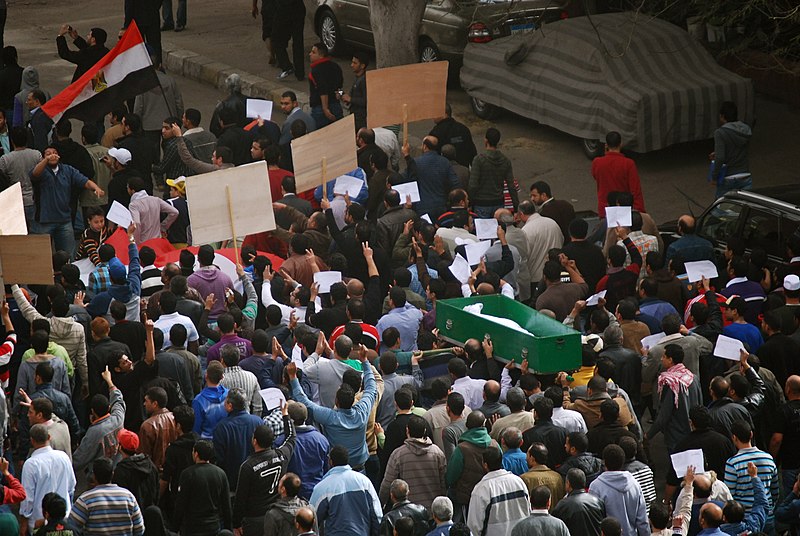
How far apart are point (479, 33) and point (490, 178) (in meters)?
5.55

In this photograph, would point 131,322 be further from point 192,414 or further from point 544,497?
point 544,497

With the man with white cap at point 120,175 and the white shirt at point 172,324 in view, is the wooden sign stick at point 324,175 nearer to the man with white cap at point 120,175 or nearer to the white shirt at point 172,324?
the man with white cap at point 120,175

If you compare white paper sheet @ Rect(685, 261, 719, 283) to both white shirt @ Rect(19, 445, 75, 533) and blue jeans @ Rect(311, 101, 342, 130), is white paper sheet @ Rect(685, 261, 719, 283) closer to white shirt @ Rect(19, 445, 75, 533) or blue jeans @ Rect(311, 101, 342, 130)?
white shirt @ Rect(19, 445, 75, 533)

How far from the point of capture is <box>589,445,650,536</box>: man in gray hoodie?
8555 mm

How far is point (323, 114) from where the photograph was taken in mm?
16750

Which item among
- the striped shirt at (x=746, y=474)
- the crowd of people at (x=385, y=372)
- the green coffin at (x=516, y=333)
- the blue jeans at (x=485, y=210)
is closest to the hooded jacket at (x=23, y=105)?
the crowd of people at (x=385, y=372)

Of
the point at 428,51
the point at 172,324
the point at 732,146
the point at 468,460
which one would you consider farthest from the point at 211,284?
the point at 428,51

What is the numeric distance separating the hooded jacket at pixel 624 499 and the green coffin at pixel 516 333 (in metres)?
1.56

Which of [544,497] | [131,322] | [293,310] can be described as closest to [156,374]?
[131,322]

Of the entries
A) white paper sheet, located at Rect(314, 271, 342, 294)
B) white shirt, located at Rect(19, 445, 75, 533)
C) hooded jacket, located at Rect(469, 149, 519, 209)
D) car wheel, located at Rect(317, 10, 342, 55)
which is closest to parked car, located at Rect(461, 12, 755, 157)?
hooded jacket, located at Rect(469, 149, 519, 209)

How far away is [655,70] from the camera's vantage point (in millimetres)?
17188

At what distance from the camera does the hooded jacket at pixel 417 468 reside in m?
8.96

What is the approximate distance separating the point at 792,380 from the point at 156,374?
15.7 feet

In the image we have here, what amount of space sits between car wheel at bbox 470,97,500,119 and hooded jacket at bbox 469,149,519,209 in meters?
5.31
